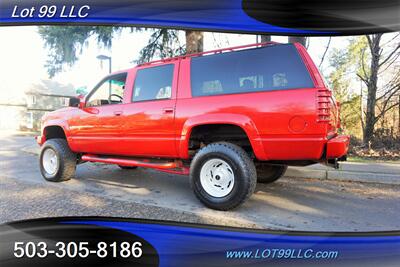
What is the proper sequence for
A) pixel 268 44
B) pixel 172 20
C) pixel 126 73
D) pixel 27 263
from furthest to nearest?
pixel 126 73
pixel 268 44
pixel 172 20
pixel 27 263

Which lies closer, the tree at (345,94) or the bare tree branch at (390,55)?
the bare tree branch at (390,55)

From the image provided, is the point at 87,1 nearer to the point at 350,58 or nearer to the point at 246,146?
the point at 246,146

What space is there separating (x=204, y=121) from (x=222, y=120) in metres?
0.24

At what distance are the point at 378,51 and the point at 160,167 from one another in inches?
239

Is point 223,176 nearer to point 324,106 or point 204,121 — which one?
point 204,121

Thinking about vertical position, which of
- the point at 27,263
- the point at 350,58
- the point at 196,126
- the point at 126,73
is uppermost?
the point at 350,58

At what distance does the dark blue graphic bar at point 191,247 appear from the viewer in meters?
2.24

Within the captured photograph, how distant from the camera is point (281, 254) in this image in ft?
7.43

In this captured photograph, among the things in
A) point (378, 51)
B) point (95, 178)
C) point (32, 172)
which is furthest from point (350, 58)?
point (32, 172)

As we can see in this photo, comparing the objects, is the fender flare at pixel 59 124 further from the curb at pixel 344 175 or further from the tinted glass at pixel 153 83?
the curb at pixel 344 175

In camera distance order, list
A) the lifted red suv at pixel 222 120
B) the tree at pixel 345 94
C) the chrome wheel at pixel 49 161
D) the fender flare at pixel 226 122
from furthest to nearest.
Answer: the tree at pixel 345 94 < the chrome wheel at pixel 49 161 < the fender flare at pixel 226 122 < the lifted red suv at pixel 222 120

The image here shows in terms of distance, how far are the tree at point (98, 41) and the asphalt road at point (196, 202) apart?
2295mm

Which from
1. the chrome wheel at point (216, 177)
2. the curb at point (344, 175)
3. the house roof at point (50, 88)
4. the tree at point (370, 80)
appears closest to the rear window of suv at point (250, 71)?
the chrome wheel at point (216, 177)

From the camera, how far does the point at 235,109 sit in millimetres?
3340
